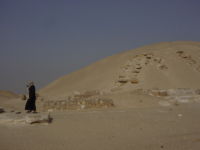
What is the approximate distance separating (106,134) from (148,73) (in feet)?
44.4

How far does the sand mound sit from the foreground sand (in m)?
10.0

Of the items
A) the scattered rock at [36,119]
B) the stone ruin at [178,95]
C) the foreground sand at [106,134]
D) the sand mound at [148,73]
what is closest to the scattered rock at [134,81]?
the sand mound at [148,73]

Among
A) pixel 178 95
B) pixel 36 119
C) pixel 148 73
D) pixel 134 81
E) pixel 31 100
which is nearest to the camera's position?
pixel 36 119

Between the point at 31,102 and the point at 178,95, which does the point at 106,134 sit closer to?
the point at 31,102

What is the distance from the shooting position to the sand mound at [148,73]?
19092 millimetres

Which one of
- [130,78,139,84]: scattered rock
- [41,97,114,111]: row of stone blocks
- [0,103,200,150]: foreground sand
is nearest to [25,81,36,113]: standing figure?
[0,103,200,150]: foreground sand

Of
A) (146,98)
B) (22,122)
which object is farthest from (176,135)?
(146,98)

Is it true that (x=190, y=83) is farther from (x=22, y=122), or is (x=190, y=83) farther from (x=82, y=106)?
(x=22, y=122)

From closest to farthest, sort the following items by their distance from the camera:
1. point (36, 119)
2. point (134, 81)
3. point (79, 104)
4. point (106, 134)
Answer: point (106, 134) → point (36, 119) → point (79, 104) → point (134, 81)

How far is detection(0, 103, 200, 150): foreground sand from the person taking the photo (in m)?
5.90

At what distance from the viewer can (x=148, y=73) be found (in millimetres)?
19953

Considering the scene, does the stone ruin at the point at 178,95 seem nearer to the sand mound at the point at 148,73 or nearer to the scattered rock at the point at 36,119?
the sand mound at the point at 148,73

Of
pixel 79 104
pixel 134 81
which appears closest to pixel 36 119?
pixel 79 104

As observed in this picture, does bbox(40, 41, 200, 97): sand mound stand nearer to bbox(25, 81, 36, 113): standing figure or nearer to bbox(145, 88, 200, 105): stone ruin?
bbox(145, 88, 200, 105): stone ruin
